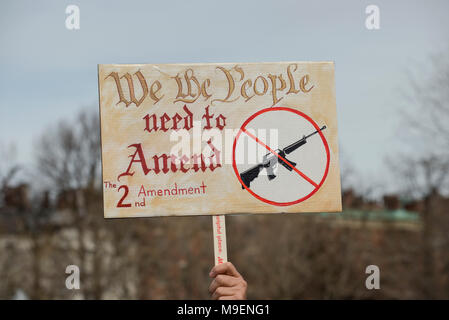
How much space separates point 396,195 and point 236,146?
798 inches

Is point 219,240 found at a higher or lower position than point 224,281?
higher

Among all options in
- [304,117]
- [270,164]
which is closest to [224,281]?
[270,164]

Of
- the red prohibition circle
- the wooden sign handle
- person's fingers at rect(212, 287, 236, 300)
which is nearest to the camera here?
person's fingers at rect(212, 287, 236, 300)

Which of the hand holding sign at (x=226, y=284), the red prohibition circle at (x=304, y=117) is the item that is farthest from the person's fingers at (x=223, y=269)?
the red prohibition circle at (x=304, y=117)

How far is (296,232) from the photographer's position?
26953 millimetres

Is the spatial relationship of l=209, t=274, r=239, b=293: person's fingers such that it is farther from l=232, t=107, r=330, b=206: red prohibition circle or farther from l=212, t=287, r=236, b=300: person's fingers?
l=232, t=107, r=330, b=206: red prohibition circle

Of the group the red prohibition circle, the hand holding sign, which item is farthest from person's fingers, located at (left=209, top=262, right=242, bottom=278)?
the red prohibition circle

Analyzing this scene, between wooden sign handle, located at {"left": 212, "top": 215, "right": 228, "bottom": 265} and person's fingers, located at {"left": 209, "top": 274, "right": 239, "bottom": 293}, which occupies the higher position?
wooden sign handle, located at {"left": 212, "top": 215, "right": 228, "bottom": 265}

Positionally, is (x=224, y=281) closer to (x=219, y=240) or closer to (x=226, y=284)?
(x=226, y=284)

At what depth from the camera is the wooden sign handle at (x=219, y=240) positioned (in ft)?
12.5

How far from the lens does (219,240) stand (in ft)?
12.7

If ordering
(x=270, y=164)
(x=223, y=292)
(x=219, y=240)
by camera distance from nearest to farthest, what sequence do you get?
(x=223, y=292) → (x=219, y=240) → (x=270, y=164)

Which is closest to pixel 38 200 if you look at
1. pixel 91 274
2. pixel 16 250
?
pixel 16 250

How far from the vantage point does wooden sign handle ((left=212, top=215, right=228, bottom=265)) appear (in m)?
3.82
